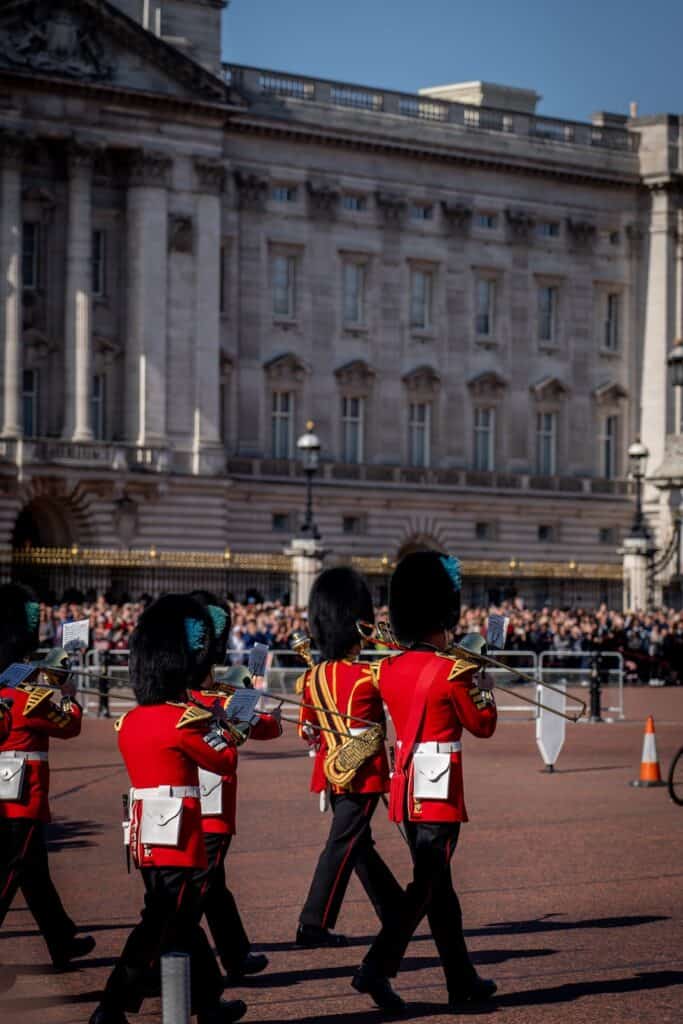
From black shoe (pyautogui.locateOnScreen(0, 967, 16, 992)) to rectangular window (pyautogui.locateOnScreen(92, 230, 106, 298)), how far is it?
47.5 m

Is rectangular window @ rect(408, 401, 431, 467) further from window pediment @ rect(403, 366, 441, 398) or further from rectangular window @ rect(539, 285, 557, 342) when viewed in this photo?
rectangular window @ rect(539, 285, 557, 342)

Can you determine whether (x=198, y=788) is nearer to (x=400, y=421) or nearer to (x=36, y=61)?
(x=36, y=61)

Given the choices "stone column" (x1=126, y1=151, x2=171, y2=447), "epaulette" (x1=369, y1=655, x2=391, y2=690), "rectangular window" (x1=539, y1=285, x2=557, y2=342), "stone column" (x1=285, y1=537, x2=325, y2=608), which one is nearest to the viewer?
"epaulette" (x1=369, y1=655, x2=391, y2=690)

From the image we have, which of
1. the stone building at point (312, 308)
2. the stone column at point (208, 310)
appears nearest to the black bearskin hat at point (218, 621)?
the stone building at point (312, 308)

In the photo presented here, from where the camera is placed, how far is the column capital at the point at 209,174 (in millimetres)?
59219

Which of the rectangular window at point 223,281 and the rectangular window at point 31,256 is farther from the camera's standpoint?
the rectangular window at point 223,281

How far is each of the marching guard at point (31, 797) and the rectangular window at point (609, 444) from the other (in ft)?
194

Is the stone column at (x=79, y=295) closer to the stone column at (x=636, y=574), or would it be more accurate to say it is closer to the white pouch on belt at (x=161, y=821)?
the stone column at (x=636, y=574)

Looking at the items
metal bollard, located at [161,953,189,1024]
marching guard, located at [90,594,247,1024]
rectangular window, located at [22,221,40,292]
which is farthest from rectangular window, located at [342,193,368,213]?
metal bollard, located at [161,953,189,1024]

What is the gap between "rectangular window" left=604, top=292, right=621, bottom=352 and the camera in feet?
230

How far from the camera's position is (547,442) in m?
69.1

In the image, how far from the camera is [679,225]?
228 feet

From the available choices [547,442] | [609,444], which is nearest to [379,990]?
[547,442]

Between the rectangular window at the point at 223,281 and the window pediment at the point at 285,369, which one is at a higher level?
the rectangular window at the point at 223,281
